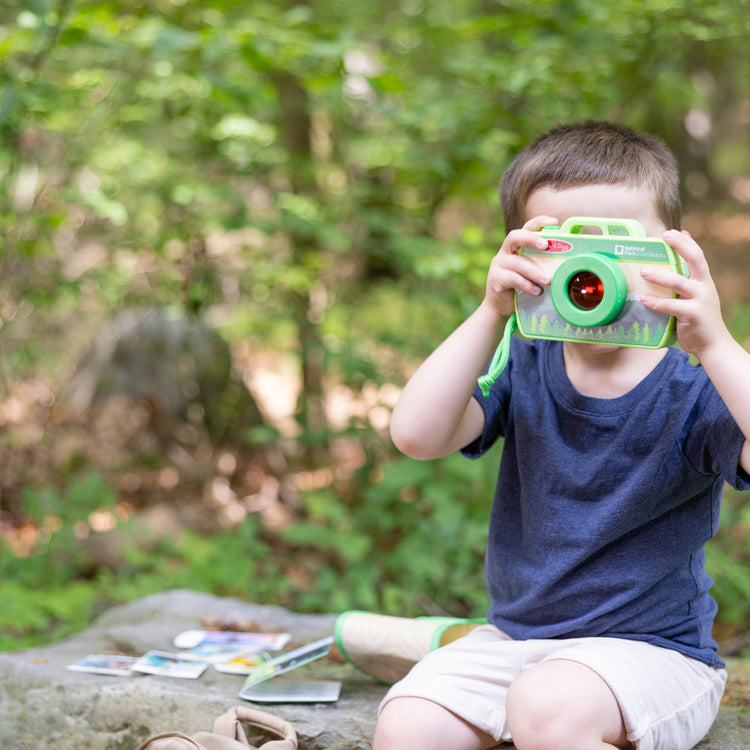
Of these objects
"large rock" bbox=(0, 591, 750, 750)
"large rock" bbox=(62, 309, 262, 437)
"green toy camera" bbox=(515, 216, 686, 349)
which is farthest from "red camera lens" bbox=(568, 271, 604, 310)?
"large rock" bbox=(62, 309, 262, 437)

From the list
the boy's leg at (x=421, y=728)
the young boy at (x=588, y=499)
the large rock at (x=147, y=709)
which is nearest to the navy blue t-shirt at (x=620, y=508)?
the young boy at (x=588, y=499)

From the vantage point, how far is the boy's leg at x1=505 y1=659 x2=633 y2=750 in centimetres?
132

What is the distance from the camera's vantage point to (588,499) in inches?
60.9

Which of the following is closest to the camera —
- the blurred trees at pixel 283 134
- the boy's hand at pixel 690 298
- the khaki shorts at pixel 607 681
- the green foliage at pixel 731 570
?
the boy's hand at pixel 690 298

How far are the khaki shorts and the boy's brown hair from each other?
2.53 feet

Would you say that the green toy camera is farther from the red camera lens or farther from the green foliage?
the green foliage

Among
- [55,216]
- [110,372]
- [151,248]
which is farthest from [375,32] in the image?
[110,372]

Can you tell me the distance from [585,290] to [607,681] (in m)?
0.64

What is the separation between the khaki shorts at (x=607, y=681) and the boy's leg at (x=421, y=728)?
16 mm

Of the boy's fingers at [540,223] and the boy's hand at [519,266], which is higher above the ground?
the boy's fingers at [540,223]

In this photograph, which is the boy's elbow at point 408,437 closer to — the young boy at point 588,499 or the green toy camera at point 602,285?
the young boy at point 588,499

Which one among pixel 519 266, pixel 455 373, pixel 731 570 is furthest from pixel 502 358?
pixel 731 570

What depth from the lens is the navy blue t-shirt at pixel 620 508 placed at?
1.49m

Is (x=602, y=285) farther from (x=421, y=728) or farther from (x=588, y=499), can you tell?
(x=421, y=728)
